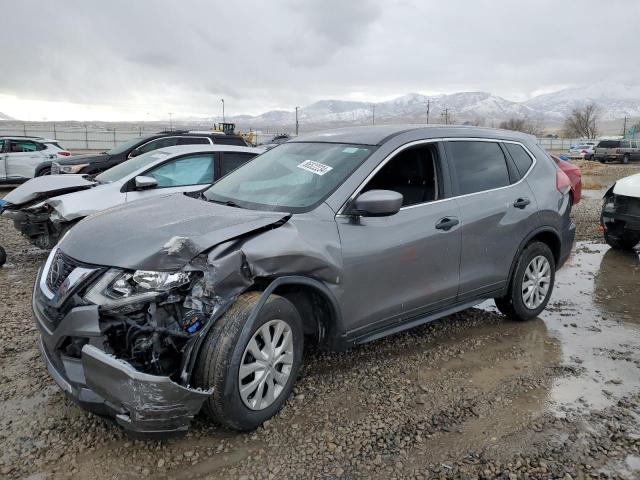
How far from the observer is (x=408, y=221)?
369 cm

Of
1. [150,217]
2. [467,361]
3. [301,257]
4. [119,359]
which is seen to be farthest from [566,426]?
[150,217]

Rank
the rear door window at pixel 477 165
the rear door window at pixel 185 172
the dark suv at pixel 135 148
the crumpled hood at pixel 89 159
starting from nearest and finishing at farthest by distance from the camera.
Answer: the rear door window at pixel 477 165
the rear door window at pixel 185 172
the dark suv at pixel 135 148
the crumpled hood at pixel 89 159

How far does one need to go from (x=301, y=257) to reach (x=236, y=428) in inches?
41.5

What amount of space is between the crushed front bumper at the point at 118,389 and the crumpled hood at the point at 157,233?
357 mm

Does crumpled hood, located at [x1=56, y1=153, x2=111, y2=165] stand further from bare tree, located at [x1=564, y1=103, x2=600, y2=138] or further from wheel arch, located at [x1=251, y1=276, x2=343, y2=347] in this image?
bare tree, located at [x1=564, y1=103, x2=600, y2=138]

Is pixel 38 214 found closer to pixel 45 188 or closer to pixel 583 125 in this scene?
pixel 45 188

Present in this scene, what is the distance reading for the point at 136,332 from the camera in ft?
8.64

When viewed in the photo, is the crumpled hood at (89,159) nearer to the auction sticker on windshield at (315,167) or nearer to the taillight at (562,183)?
the auction sticker on windshield at (315,167)

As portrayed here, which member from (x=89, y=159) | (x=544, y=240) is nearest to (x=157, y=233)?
(x=544, y=240)

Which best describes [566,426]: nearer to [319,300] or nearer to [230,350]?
[319,300]

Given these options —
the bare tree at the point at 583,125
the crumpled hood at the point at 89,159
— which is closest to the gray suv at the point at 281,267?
the crumpled hood at the point at 89,159

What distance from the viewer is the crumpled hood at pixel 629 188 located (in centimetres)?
727

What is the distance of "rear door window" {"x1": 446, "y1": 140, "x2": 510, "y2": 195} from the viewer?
421cm

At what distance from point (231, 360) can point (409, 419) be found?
1.25m
